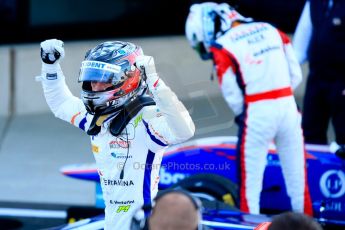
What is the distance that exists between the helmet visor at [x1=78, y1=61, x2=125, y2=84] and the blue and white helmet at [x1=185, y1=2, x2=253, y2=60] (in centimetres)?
206

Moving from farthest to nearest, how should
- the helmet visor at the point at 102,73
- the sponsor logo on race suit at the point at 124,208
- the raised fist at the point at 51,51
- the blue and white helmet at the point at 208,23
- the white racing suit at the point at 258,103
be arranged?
the blue and white helmet at the point at 208,23 < the white racing suit at the point at 258,103 < the raised fist at the point at 51,51 < the sponsor logo on race suit at the point at 124,208 < the helmet visor at the point at 102,73

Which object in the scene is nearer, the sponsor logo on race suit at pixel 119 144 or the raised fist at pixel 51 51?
the sponsor logo on race suit at pixel 119 144

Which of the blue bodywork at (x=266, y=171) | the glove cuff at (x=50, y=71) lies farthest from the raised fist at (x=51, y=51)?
the blue bodywork at (x=266, y=171)

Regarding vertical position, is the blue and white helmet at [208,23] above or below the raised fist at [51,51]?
below

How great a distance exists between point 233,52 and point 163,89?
2.18m

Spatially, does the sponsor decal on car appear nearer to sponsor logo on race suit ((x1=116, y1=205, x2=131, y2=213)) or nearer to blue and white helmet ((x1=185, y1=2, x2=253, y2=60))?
blue and white helmet ((x1=185, y1=2, x2=253, y2=60))

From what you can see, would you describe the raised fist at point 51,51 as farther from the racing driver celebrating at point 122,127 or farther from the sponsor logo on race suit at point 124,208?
the sponsor logo on race suit at point 124,208

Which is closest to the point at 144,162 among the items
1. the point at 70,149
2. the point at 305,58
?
the point at 305,58

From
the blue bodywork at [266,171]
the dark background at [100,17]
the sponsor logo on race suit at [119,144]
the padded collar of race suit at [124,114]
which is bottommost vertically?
the dark background at [100,17]

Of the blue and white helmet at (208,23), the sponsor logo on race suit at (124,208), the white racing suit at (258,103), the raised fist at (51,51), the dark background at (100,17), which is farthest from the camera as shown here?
the dark background at (100,17)

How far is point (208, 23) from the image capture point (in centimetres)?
717

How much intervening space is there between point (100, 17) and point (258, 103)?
4131 mm

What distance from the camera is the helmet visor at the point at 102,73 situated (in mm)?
5105

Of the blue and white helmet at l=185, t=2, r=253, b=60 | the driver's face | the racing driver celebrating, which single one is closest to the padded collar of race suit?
the racing driver celebrating
